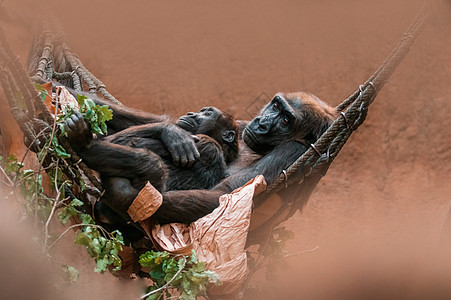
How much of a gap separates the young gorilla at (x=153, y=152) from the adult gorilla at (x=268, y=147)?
10 centimetres

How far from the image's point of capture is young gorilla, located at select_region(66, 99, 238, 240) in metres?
2.30

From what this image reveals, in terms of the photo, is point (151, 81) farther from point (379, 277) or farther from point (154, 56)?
point (379, 277)

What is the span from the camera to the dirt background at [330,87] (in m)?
5.29

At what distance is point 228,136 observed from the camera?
118 inches

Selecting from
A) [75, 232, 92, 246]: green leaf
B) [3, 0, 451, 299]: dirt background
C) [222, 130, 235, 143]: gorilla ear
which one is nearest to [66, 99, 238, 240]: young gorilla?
[222, 130, 235, 143]: gorilla ear

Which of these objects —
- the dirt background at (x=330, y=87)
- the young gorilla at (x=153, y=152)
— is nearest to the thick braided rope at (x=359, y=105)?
the young gorilla at (x=153, y=152)

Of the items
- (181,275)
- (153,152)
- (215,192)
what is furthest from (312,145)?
(181,275)

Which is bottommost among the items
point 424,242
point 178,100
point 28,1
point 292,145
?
point 424,242

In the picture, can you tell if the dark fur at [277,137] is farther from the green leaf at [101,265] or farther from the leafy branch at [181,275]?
the green leaf at [101,265]

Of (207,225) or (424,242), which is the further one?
(424,242)

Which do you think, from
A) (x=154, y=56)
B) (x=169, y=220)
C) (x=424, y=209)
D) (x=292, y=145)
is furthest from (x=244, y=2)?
(x=169, y=220)

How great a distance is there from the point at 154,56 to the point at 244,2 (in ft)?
4.19

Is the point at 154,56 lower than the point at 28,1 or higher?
lower

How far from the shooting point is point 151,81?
6.20 meters
